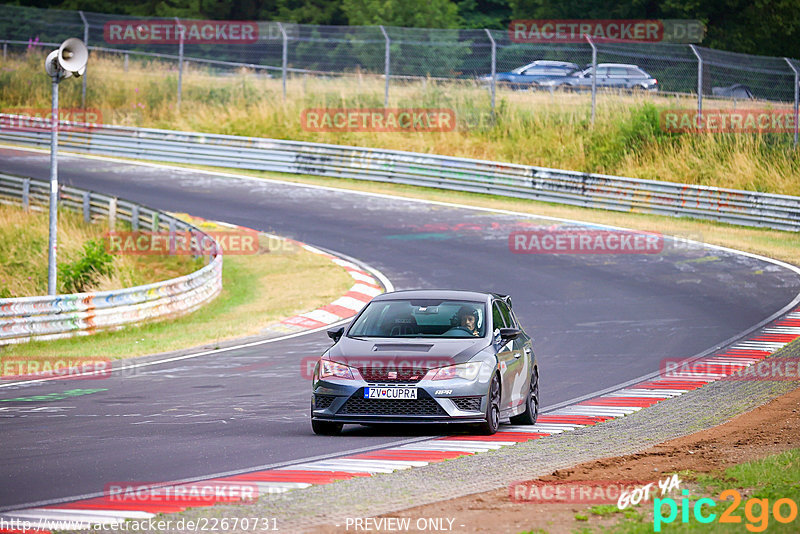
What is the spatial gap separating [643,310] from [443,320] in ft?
31.3

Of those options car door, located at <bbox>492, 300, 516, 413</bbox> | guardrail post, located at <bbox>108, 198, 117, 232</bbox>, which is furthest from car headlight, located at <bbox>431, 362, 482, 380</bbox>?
guardrail post, located at <bbox>108, 198, 117, 232</bbox>

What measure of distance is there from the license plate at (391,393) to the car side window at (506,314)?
81.7 inches

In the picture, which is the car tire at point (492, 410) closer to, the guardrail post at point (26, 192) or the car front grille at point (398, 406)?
the car front grille at point (398, 406)

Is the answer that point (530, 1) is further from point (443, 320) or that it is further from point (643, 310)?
point (443, 320)

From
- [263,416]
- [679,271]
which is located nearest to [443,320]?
[263,416]

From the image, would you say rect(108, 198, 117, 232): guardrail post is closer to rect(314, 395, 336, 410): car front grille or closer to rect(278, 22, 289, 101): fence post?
rect(278, 22, 289, 101): fence post

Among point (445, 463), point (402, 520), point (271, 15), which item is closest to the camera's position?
point (402, 520)

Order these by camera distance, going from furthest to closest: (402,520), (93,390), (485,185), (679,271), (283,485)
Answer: (485,185)
(679,271)
(93,390)
(283,485)
(402,520)

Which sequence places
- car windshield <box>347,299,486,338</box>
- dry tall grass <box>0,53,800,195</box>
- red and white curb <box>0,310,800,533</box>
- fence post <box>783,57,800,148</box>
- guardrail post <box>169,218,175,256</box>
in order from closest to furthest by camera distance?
1. red and white curb <box>0,310,800,533</box>
2. car windshield <box>347,299,486,338</box>
3. guardrail post <box>169,218,175,256</box>
4. fence post <box>783,57,800,148</box>
5. dry tall grass <box>0,53,800,195</box>

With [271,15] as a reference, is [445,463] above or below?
below

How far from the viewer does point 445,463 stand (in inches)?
358

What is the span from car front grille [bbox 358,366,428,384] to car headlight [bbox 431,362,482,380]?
0.14 metres

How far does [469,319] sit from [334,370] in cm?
158

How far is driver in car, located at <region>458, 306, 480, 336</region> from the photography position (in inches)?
449
